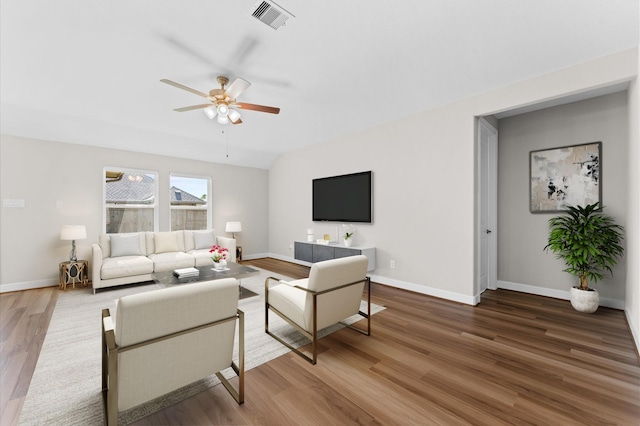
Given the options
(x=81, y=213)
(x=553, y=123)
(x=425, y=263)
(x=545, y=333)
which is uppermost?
(x=553, y=123)

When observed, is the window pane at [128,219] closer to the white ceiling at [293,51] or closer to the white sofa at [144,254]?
the white sofa at [144,254]

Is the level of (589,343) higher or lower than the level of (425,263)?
lower

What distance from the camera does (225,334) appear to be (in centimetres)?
175

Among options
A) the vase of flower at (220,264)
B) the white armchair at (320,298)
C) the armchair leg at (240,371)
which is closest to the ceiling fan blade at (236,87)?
the white armchair at (320,298)

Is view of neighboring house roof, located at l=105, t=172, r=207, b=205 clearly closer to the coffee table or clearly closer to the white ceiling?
the white ceiling

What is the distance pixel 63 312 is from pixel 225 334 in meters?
3.05

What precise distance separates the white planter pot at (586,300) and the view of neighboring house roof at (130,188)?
7086 mm

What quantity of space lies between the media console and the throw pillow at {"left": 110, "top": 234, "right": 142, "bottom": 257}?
2982 mm

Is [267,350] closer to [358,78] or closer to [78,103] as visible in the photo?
[358,78]

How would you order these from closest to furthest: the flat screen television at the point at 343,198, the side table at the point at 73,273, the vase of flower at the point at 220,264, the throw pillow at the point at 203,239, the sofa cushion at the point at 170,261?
1. the vase of flower at the point at 220,264
2. the side table at the point at 73,273
3. the sofa cushion at the point at 170,261
4. the flat screen television at the point at 343,198
5. the throw pillow at the point at 203,239

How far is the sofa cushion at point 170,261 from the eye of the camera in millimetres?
4594

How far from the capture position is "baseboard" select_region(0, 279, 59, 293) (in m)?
4.23

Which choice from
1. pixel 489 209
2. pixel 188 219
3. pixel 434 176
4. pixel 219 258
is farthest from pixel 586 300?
pixel 188 219

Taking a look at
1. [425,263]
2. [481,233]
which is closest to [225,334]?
[425,263]
